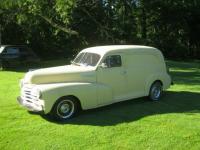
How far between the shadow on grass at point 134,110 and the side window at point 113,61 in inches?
49.0

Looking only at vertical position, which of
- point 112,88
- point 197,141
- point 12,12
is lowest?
point 197,141

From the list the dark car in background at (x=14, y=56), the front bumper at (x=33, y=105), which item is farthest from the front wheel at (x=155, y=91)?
the dark car in background at (x=14, y=56)

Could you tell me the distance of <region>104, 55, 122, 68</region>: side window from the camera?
10391mm

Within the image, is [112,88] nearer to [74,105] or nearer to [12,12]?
[74,105]

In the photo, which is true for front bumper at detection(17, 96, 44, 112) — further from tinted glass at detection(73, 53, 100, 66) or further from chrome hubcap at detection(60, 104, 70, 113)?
tinted glass at detection(73, 53, 100, 66)

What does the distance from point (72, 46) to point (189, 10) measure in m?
11.1

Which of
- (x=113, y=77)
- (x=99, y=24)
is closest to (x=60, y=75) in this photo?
(x=113, y=77)

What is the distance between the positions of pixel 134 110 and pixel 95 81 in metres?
1.40

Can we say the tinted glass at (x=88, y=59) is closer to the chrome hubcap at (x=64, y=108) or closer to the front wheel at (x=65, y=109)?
the front wheel at (x=65, y=109)

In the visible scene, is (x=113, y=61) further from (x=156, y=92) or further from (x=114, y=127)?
(x=114, y=127)

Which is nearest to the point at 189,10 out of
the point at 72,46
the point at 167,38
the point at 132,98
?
the point at 167,38

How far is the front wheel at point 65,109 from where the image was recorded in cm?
922

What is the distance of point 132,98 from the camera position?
36.2ft

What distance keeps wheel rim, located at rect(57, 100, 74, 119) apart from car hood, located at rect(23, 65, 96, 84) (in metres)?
0.63
